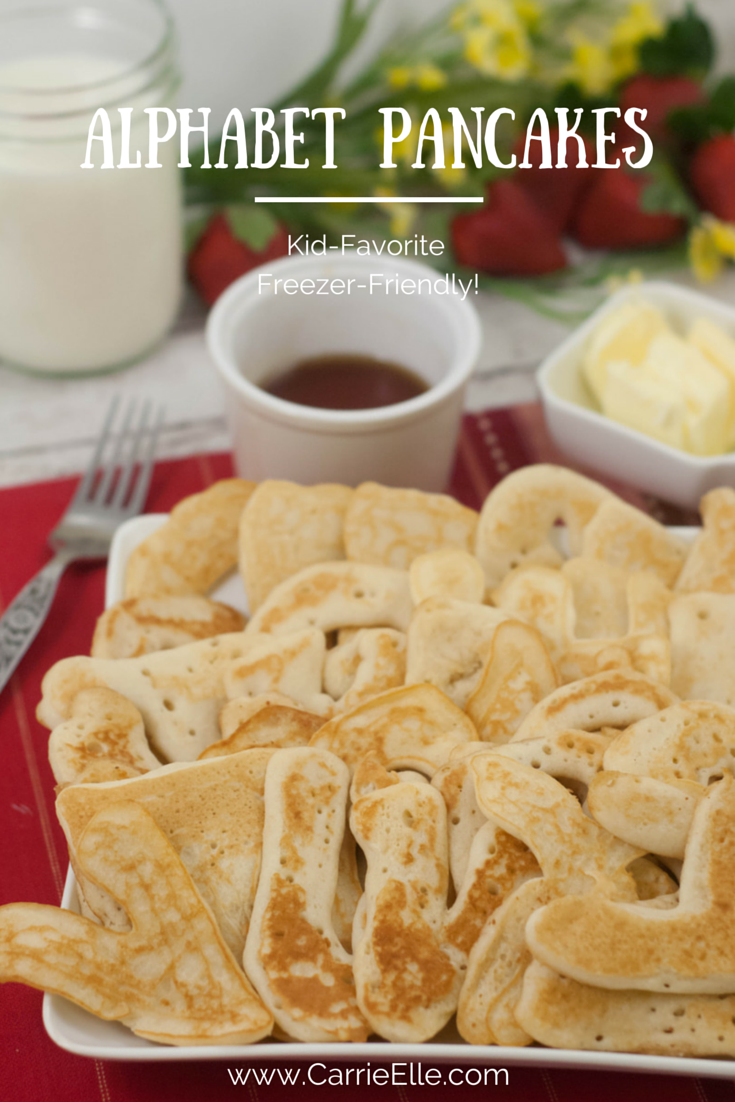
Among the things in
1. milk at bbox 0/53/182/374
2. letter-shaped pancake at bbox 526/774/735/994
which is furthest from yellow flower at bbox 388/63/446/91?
letter-shaped pancake at bbox 526/774/735/994

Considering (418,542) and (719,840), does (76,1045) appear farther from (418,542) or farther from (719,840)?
(418,542)

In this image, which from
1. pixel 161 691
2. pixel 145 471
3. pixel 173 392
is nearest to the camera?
pixel 161 691

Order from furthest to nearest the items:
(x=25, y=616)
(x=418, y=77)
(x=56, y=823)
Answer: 1. (x=418, y=77)
2. (x=25, y=616)
3. (x=56, y=823)

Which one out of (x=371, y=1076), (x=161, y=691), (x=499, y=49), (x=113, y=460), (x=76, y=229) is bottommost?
(x=371, y=1076)

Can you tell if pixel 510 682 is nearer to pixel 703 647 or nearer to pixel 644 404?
pixel 703 647

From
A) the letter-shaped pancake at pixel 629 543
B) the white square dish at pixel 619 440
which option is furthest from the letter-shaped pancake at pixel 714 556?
the white square dish at pixel 619 440

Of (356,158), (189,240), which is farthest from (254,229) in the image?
(356,158)

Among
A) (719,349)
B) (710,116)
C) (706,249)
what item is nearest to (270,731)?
(719,349)
